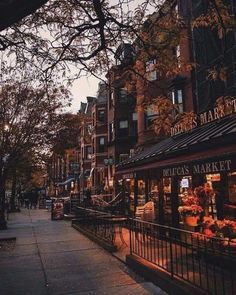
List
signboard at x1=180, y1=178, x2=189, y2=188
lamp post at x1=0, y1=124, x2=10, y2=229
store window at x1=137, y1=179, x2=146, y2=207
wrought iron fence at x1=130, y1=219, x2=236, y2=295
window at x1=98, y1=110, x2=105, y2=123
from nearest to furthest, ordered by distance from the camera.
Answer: wrought iron fence at x1=130, y1=219, x2=236, y2=295, signboard at x1=180, y1=178, x2=189, y2=188, lamp post at x1=0, y1=124, x2=10, y2=229, store window at x1=137, y1=179, x2=146, y2=207, window at x1=98, y1=110, x2=105, y2=123

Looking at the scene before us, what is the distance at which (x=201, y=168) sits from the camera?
9.99 meters

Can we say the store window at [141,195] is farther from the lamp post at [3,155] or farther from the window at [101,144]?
the window at [101,144]

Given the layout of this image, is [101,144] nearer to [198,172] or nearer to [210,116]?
[210,116]

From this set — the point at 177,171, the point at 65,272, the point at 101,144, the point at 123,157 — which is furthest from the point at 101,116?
the point at 65,272

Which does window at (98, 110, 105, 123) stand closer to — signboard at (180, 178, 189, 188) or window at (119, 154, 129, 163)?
window at (119, 154, 129, 163)

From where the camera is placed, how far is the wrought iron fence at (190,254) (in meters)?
5.66

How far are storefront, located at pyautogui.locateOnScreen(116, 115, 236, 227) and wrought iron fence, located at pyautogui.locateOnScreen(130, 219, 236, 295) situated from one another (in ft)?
3.93

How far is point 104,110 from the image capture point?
147 feet

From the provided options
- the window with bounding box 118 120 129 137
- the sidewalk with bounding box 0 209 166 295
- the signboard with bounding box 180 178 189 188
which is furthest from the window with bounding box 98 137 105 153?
the sidewalk with bounding box 0 209 166 295

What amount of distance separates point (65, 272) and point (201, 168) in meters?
4.60

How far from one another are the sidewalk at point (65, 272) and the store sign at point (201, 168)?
11.0 ft

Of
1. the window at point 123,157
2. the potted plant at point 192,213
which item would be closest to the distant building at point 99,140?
the window at point 123,157

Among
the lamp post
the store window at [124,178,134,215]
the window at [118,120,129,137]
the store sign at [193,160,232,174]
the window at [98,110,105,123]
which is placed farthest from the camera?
the window at [98,110,105,123]

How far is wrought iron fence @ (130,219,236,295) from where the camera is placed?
5656 mm
